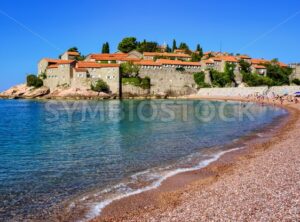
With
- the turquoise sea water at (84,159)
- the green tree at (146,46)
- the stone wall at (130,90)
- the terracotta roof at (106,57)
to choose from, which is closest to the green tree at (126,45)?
the green tree at (146,46)

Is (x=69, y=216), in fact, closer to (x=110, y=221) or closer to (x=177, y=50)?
(x=110, y=221)

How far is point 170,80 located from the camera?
85.7 metres

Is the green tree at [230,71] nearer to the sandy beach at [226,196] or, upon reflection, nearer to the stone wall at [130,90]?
the stone wall at [130,90]

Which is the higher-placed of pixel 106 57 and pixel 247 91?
pixel 106 57

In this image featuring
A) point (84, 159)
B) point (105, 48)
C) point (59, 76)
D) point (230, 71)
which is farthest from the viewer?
point (105, 48)

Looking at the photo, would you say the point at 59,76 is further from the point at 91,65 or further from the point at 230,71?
the point at 230,71

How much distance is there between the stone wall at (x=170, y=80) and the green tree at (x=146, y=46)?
19272 millimetres

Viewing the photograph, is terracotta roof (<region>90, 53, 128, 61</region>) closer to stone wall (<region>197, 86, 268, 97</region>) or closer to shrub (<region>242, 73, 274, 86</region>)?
stone wall (<region>197, 86, 268, 97</region>)

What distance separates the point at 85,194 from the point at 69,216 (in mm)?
1789

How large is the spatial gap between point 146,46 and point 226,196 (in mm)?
97723

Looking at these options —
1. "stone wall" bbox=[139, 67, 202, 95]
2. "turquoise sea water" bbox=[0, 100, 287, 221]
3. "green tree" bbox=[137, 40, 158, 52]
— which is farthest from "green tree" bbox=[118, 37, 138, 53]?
"turquoise sea water" bbox=[0, 100, 287, 221]

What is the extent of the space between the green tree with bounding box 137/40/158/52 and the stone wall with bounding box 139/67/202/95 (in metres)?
19.3

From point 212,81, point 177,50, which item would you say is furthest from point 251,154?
point 177,50

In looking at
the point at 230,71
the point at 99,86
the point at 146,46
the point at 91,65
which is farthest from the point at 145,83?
the point at 146,46
